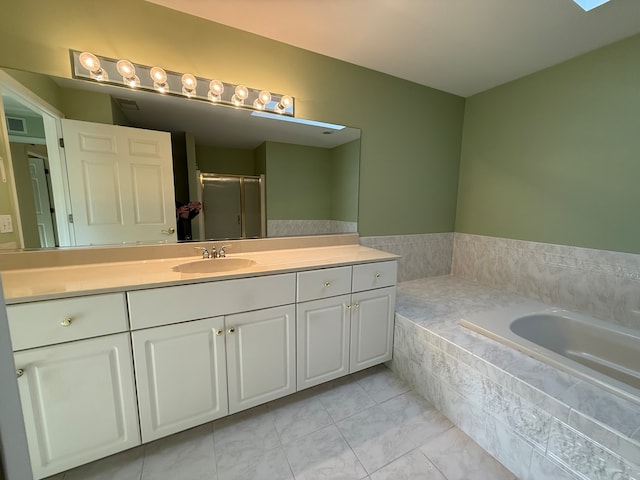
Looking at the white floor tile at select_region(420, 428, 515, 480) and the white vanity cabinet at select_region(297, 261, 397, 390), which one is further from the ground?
the white vanity cabinet at select_region(297, 261, 397, 390)

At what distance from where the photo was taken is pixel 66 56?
4.41 feet

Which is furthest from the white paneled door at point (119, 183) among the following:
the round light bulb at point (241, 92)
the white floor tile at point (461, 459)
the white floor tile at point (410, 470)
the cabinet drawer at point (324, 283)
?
the white floor tile at point (461, 459)

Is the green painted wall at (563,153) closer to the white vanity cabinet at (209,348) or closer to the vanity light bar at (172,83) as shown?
the vanity light bar at (172,83)

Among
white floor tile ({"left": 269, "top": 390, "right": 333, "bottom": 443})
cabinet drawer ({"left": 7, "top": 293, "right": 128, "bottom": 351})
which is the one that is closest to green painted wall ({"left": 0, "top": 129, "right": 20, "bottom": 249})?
cabinet drawer ({"left": 7, "top": 293, "right": 128, "bottom": 351})

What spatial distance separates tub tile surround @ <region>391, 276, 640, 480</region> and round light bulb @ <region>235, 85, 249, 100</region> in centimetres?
178

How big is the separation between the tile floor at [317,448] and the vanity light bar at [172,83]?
6.20 ft

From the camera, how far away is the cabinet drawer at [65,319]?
98 cm

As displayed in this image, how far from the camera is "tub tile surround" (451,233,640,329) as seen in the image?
174 cm

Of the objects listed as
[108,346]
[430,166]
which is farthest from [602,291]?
[108,346]

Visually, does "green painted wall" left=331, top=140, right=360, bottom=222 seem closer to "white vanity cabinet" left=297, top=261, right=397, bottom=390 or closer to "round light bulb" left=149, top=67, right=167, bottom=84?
"white vanity cabinet" left=297, top=261, right=397, bottom=390

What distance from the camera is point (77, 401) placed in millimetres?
1096

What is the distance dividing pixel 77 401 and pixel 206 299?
24.2 inches

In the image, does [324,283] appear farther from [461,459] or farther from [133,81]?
[133,81]

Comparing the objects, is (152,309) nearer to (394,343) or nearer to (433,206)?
(394,343)
